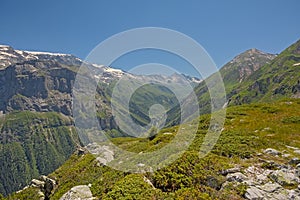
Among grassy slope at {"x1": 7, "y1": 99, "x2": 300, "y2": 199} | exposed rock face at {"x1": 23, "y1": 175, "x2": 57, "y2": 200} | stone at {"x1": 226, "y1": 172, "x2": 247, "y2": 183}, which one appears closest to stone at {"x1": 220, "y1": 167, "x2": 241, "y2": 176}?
grassy slope at {"x1": 7, "y1": 99, "x2": 300, "y2": 199}

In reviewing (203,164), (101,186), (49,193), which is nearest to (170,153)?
(203,164)

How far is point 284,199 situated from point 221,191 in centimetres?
486

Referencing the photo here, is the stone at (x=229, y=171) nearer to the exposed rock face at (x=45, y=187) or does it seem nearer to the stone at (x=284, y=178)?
the stone at (x=284, y=178)

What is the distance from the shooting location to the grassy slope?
70.0 ft

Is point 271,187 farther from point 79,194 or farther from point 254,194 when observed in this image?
point 79,194

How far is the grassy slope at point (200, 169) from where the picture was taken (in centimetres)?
2134

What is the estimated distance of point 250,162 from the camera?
89.8ft

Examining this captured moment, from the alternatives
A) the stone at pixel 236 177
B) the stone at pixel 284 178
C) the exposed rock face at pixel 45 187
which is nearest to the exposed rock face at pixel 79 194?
the stone at pixel 236 177

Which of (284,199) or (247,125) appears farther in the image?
(247,125)

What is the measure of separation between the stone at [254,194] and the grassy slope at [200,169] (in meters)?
0.50

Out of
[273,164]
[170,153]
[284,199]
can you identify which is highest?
[170,153]

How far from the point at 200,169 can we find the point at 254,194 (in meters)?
4.94

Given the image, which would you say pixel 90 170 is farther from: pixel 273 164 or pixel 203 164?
pixel 273 164

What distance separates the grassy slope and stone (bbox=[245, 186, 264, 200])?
0.50 m
